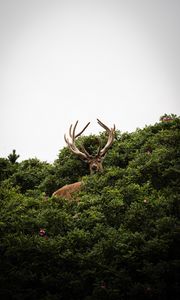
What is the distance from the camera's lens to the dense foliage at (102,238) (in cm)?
621

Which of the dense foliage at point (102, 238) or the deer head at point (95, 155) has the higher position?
the deer head at point (95, 155)

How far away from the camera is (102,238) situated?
283 inches

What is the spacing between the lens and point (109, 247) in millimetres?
6816

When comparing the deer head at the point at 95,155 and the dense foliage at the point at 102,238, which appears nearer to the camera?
the dense foliage at the point at 102,238

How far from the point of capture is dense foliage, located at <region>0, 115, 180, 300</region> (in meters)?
6.21

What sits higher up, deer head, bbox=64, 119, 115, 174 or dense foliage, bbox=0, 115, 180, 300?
deer head, bbox=64, 119, 115, 174

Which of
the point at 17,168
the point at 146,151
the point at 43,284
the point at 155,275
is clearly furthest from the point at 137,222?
the point at 17,168

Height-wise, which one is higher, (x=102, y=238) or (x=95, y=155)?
(x=95, y=155)

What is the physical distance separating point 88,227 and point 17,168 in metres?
7.41

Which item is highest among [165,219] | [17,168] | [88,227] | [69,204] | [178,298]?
[17,168]

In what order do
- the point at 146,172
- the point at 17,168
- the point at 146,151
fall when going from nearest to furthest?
the point at 146,172 < the point at 146,151 < the point at 17,168

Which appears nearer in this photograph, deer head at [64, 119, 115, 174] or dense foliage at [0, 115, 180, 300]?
dense foliage at [0, 115, 180, 300]

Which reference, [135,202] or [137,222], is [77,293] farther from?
[135,202]

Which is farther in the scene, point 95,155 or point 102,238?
point 95,155
